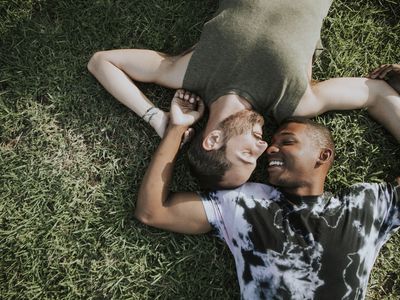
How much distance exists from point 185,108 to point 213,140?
406 mm

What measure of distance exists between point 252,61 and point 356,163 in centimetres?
117

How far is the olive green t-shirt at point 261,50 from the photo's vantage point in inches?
112

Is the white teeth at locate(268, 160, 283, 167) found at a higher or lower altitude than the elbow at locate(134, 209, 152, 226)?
higher

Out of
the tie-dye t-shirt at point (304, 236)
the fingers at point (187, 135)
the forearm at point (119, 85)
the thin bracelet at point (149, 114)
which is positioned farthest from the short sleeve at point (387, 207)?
the forearm at point (119, 85)

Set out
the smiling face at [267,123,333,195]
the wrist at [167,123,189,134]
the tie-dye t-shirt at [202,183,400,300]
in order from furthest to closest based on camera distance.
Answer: the wrist at [167,123,189,134]
the smiling face at [267,123,333,195]
the tie-dye t-shirt at [202,183,400,300]

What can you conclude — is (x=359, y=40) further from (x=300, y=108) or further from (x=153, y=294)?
(x=153, y=294)

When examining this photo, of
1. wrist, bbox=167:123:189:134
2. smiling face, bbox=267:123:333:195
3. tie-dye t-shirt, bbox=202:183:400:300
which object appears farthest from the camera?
wrist, bbox=167:123:189:134

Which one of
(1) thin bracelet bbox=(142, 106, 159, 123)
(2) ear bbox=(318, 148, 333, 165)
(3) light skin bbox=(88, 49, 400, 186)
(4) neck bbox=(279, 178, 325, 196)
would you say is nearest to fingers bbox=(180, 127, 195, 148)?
(3) light skin bbox=(88, 49, 400, 186)

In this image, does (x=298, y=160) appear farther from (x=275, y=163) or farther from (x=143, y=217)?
(x=143, y=217)

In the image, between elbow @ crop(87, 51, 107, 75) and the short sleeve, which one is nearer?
the short sleeve

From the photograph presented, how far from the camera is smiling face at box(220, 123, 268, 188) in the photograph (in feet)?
9.10

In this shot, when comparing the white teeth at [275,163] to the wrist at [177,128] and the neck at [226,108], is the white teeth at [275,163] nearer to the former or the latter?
the neck at [226,108]

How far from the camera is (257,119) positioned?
9.42ft

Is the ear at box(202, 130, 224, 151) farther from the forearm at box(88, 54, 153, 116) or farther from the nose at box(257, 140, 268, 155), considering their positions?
the forearm at box(88, 54, 153, 116)
